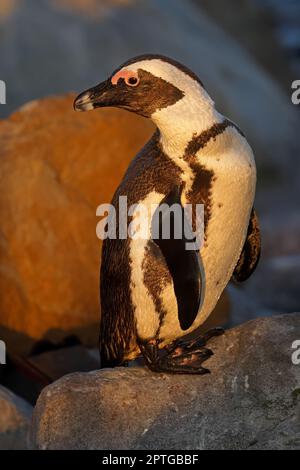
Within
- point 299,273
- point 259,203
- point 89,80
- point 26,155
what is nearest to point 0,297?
point 26,155

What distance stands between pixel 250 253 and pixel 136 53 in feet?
18.4

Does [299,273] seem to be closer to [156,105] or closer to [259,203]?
[259,203]

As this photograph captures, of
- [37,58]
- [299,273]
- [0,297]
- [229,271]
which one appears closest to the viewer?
[229,271]

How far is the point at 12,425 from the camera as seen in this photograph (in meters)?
3.98

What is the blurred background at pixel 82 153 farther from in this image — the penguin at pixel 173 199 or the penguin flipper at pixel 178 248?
the penguin flipper at pixel 178 248

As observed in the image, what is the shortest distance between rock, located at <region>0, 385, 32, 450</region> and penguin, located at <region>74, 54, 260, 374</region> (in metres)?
0.63

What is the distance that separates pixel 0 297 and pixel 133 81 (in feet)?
6.29

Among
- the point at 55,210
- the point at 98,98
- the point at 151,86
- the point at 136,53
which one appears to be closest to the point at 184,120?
the point at 151,86

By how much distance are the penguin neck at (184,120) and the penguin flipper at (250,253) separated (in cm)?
51

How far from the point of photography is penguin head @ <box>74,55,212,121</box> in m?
3.36

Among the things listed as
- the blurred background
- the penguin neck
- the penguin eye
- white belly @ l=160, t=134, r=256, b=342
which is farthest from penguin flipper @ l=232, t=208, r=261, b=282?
the blurred background

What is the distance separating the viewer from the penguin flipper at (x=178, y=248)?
133 inches

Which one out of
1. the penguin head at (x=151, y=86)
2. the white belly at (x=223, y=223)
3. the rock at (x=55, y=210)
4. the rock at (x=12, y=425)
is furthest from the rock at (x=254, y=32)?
the penguin head at (x=151, y=86)

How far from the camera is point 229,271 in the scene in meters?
3.64
